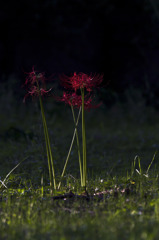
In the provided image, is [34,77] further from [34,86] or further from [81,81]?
[81,81]

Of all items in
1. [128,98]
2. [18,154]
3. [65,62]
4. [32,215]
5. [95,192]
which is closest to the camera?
[32,215]

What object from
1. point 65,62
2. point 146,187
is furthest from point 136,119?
point 146,187

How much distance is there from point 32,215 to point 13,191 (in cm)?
95

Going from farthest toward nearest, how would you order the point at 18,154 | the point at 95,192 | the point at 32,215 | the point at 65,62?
the point at 65,62
the point at 18,154
the point at 95,192
the point at 32,215

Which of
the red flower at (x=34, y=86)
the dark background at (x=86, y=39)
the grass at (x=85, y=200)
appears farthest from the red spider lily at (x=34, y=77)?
the dark background at (x=86, y=39)

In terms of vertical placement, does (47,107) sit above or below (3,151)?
above

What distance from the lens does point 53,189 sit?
4.37 metres

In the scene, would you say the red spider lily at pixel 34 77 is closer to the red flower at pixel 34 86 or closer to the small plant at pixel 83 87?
the red flower at pixel 34 86

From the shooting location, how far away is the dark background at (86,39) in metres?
13.1

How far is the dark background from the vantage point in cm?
1311

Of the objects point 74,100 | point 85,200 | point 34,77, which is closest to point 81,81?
point 74,100

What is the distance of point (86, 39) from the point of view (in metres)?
13.5

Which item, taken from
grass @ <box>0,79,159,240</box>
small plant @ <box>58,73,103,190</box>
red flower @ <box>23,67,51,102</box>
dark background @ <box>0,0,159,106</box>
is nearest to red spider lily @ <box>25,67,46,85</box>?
red flower @ <box>23,67,51,102</box>

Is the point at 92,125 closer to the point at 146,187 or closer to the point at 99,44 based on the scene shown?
the point at 99,44
